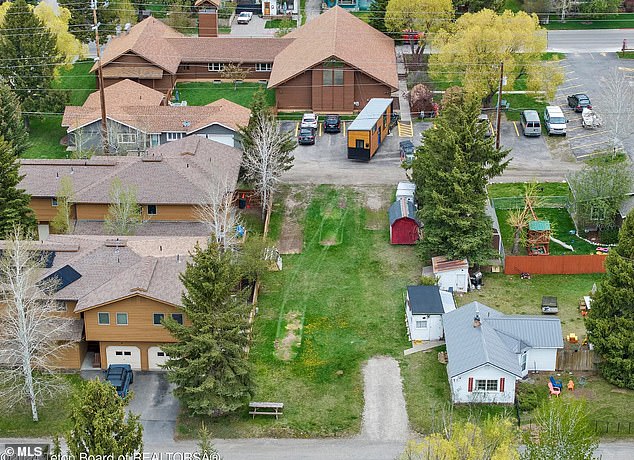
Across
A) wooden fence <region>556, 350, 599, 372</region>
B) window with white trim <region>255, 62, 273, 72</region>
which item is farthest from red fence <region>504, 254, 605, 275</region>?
window with white trim <region>255, 62, 273, 72</region>

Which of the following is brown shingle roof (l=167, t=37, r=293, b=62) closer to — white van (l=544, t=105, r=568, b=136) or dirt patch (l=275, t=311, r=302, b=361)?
white van (l=544, t=105, r=568, b=136)

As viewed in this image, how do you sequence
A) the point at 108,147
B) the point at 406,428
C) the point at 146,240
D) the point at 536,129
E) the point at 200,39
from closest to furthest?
the point at 406,428, the point at 146,240, the point at 108,147, the point at 536,129, the point at 200,39

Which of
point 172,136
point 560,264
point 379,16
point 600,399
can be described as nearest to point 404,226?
point 560,264

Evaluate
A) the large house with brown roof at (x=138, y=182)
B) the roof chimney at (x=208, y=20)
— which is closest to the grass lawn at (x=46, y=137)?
the large house with brown roof at (x=138, y=182)

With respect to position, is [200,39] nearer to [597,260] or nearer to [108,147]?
[108,147]

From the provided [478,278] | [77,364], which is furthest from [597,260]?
[77,364]

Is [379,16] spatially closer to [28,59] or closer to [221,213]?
[28,59]
